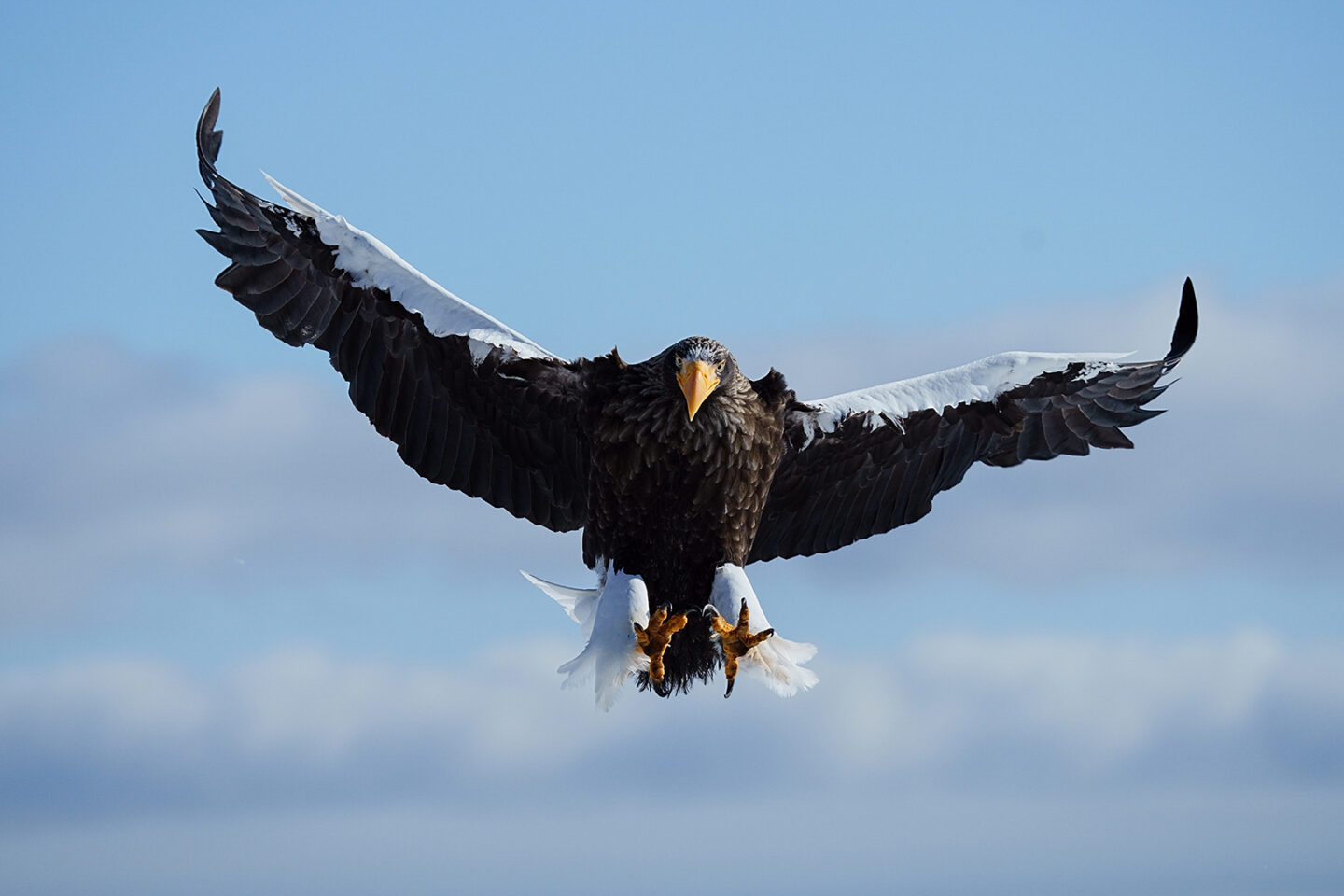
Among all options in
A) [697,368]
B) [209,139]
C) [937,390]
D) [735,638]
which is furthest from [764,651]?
[209,139]

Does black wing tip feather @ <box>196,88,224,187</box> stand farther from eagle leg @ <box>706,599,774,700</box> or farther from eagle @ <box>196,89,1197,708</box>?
eagle leg @ <box>706,599,774,700</box>

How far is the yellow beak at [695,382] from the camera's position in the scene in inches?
321

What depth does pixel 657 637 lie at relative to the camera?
8.28 meters

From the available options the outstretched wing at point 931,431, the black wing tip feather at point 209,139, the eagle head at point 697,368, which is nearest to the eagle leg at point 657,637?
the eagle head at point 697,368

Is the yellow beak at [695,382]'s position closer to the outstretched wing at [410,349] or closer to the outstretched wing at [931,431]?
the outstretched wing at [410,349]

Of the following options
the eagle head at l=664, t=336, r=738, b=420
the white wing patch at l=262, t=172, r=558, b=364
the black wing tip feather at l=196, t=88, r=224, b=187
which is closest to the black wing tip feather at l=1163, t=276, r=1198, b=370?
the eagle head at l=664, t=336, r=738, b=420

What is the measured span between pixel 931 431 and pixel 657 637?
2062 millimetres

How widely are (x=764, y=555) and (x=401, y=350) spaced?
7.55 feet

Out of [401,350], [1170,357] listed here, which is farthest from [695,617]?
[1170,357]

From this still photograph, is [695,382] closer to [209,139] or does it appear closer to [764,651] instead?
[764,651]

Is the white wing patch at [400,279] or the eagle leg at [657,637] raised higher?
the white wing patch at [400,279]

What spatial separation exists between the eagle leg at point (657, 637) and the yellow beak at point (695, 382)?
3.21 feet

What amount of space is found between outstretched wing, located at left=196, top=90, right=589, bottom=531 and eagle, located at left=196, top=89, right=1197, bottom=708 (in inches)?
0.4

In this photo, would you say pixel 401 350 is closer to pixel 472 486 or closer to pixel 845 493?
pixel 472 486
